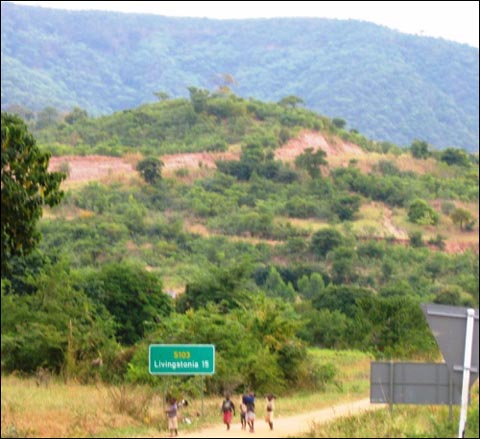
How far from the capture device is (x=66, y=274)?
31.8 metres

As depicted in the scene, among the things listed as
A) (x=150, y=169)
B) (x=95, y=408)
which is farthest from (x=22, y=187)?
(x=150, y=169)

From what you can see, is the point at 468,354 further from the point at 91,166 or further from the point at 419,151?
the point at 419,151

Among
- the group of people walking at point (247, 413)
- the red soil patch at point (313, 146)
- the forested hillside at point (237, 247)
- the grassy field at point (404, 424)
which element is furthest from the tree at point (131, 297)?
the red soil patch at point (313, 146)

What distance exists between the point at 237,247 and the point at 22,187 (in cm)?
5481

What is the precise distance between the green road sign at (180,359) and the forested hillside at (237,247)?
3.08 meters

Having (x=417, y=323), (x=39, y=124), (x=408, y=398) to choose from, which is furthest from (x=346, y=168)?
(x=408, y=398)

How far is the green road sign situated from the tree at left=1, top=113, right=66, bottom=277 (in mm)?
2872

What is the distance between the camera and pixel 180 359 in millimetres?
20828

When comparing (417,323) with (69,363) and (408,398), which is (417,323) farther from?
(408,398)

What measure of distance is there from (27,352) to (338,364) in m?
10.6

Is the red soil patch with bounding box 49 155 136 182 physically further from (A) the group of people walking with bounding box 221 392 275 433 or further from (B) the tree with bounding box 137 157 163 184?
(A) the group of people walking with bounding box 221 392 275 433

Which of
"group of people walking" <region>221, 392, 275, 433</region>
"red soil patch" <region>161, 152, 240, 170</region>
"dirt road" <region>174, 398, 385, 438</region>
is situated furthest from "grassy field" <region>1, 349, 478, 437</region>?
"red soil patch" <region>161, 152, 240, 170</region>

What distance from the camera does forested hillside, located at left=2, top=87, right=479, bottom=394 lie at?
29.0 m

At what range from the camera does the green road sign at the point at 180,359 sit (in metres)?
20.6
